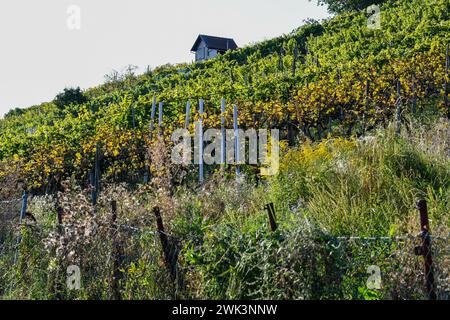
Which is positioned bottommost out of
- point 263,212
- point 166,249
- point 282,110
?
point 166,249

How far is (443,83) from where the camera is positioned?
1180 centimetres

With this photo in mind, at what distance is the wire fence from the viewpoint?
4035 millimetres

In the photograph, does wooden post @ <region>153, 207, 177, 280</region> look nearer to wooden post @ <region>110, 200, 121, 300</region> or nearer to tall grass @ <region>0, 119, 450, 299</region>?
tall grass @ <region>0, 119, 450, 299</region>

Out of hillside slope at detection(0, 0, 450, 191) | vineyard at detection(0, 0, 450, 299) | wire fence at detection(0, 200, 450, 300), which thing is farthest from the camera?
hillside slope at detection(0, 0, 450, 191)

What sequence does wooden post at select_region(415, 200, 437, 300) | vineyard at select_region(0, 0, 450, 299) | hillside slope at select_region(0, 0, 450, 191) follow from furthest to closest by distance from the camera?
1. hillside slope at select_region(0, 0, 450, 191)
2. vineyard at select_region(0, 0, 450, 299)
3. wooden post at select_region(415, 200, 437, 300)

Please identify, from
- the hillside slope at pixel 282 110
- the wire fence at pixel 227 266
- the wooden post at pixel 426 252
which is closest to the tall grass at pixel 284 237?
the wire fence at pixel 227 266

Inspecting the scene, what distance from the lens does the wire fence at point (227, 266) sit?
404cm

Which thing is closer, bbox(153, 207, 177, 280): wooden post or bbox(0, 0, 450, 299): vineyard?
bbox(0, 0, 450, 299): vineyard

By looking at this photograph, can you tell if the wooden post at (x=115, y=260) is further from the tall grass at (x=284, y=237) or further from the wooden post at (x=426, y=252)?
the wooden post at (x=426, y=252)

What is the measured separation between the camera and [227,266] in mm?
4414

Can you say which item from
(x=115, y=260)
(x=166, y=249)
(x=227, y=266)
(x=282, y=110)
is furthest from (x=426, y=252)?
(x=282, y=110)

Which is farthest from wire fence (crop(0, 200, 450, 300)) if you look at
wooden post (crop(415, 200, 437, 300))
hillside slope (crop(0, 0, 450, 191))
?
hillside slope (crop(0, 0, 450, 191))

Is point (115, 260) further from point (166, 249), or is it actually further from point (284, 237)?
point (284, 237)
